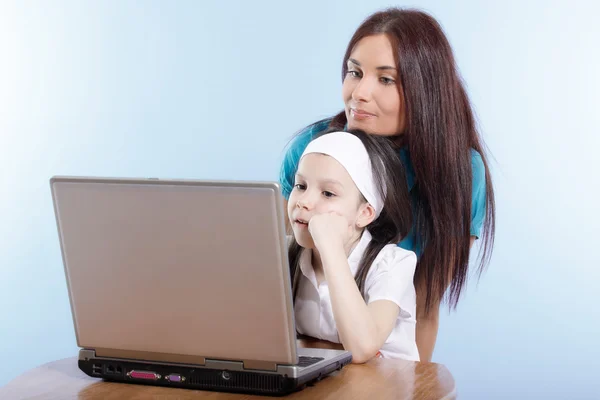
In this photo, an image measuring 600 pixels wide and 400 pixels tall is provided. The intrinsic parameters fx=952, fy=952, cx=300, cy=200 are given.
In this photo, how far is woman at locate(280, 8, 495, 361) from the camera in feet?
7.39

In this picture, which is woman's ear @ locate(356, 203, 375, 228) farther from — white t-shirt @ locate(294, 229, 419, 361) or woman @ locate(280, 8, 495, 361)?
woman @ locate(280, 8, 495, 361)

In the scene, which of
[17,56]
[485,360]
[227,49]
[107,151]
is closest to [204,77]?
[227,49]

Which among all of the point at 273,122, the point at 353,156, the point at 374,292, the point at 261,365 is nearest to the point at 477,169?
the point at 353,156

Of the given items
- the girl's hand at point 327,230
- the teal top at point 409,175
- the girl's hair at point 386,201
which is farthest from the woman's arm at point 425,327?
the girl's hand at point 327,230

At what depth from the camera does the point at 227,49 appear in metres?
4.27

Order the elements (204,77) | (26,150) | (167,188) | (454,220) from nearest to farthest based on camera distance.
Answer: (167,188), (454,220), (204,77), (26,150)

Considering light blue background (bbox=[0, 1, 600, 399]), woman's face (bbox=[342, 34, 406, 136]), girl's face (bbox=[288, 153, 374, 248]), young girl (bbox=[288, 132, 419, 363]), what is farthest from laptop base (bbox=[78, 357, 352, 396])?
light blue background (bbox=[0, 1, 600, 399])

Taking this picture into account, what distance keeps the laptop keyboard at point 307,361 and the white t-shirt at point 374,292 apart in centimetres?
29

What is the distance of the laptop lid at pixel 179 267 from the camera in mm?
1419

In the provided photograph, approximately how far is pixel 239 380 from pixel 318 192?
1.73ft

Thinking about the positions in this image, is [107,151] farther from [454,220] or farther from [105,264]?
[105,264]

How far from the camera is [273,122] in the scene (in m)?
4.23

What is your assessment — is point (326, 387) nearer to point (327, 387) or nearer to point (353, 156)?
point (327, 387)

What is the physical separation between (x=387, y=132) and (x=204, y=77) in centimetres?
213
